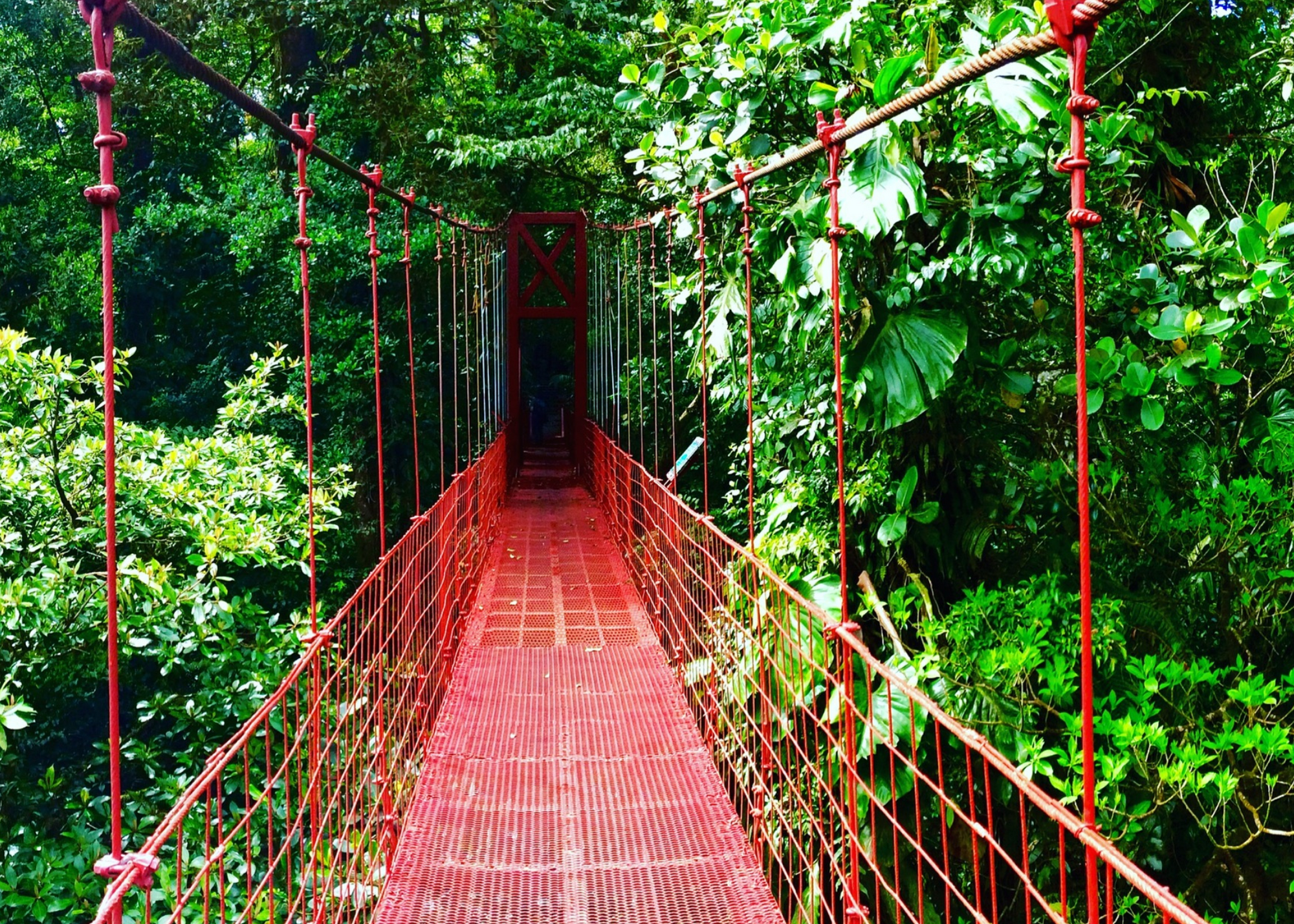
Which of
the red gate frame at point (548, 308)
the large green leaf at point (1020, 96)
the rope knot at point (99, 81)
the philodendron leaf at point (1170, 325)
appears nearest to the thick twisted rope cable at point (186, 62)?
the rope knot at point (99, 81)

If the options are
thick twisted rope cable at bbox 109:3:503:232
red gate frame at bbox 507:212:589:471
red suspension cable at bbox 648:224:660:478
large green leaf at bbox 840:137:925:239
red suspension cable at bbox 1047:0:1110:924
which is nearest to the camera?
red suspension cable at bbox 1047:0:1110:924

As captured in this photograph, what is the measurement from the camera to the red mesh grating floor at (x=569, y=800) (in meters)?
2.01

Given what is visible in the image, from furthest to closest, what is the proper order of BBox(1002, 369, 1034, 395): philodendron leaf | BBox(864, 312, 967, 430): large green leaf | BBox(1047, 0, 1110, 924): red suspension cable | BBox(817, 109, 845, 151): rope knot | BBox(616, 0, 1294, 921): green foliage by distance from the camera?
BBox(1002, 369, 1034, 395): philodendron leaf
BBox(864, 312, 967, 430): large green leaf
BBox(616, 0, 1294, 921): green foliage
BBox(817, 109, 845, 151): rope knot
BBox(1047, 0, 1110, 924): red suspension cable

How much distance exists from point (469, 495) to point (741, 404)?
1452 millimetres

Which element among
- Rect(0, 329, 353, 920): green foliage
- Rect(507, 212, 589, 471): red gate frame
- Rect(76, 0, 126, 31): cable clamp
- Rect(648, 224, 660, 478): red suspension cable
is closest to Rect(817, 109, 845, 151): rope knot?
Rect(76, 0, 126, 31): cable clamp

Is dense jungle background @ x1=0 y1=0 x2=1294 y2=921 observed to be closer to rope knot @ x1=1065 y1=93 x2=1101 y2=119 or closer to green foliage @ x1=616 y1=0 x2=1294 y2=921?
green foliage @ x1=616 y1=0 x2=1294 y2=921

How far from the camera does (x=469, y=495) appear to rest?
4.59 m

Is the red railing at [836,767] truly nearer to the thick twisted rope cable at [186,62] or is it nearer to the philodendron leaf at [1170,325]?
the philodendron leaf at [1170,325]

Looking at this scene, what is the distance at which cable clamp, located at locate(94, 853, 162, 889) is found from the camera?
0.96 m

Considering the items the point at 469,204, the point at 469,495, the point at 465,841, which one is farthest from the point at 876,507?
the point at 469,204

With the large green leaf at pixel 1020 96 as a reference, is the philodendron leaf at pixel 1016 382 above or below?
below

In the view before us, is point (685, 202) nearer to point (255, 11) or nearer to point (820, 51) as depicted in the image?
point (820, 51)

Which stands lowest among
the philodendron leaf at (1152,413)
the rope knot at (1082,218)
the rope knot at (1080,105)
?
the philodendron leaf at (1152,413)

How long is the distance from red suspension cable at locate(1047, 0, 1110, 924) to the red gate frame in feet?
25.3
